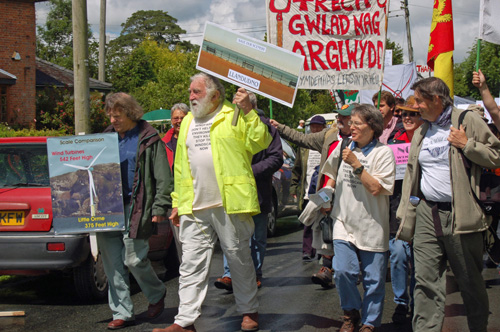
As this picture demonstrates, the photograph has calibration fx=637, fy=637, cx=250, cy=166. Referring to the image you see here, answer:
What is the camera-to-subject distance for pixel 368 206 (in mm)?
5051

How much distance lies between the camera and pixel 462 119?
4539 mm

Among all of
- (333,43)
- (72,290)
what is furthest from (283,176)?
(72,290)

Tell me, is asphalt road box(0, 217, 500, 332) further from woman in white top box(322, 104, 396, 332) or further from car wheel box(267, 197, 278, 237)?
car wheel box(267, 197, 278, 237)

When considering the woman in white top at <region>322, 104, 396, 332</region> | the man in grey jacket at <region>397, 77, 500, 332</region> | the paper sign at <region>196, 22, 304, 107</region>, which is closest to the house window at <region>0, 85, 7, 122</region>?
the paper sign at <region>196, 22, 304, 107</region>

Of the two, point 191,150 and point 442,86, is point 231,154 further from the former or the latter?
point 442,86

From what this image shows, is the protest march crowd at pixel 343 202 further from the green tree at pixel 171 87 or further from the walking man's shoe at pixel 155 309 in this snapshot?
the green tree at pixel 171 87

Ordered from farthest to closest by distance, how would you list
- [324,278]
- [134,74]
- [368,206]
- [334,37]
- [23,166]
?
[134,74]
[334,37]
[324,278]
[23,166]
[368,206]

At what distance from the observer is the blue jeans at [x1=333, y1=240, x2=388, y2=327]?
16.5 ft

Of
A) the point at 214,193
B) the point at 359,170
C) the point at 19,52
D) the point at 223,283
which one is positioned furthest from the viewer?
the point at 19,52

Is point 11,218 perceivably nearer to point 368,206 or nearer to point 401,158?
point 368,206

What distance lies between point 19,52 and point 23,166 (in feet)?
70.5

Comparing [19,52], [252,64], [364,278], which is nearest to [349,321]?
[364,278]

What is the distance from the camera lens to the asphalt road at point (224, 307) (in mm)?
5566

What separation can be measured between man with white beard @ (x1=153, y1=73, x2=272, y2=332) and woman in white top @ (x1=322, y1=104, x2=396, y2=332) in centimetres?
72
